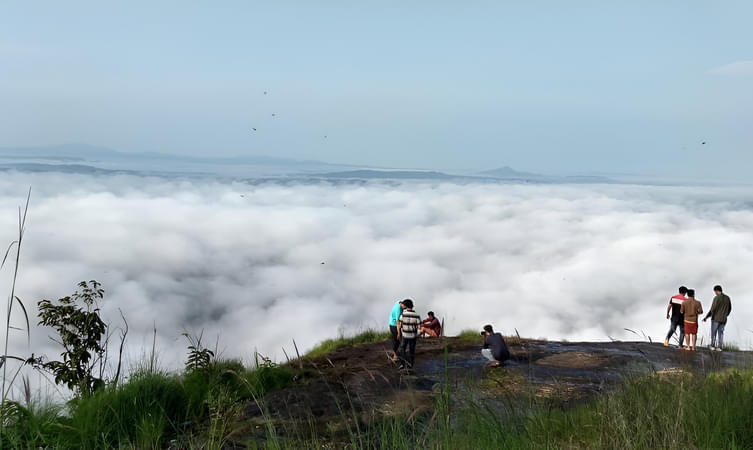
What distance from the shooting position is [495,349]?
586 inches

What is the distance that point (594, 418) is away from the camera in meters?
5.86

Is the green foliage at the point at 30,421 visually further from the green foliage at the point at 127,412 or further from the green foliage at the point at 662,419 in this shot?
the green foliage at the point at 662,419

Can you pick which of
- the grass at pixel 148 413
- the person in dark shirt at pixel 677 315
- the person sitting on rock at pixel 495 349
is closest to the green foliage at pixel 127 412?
the grass at pixel 148 413

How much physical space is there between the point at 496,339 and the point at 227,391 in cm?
738

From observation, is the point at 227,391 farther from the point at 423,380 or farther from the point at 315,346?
the point at 315,346

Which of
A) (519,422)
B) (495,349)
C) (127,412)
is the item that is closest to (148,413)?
(127,412)

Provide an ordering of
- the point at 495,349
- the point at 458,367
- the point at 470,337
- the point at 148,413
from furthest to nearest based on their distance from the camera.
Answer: the point at 470,337
the point at 495,349
the point at 458,367
the point at 148,413

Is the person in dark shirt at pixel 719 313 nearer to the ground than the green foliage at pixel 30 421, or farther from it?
nearer to the ground

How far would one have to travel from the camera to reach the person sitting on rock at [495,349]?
14852 millimetres

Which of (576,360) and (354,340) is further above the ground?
(576,360)

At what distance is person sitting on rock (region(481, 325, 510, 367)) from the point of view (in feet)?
48.7

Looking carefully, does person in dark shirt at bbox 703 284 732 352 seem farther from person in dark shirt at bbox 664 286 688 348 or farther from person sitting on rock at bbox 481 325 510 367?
person sitting on rock at bbox 481 325 510 367

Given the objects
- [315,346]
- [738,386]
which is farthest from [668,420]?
[315,346]

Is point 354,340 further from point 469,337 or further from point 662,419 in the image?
point 662,419
